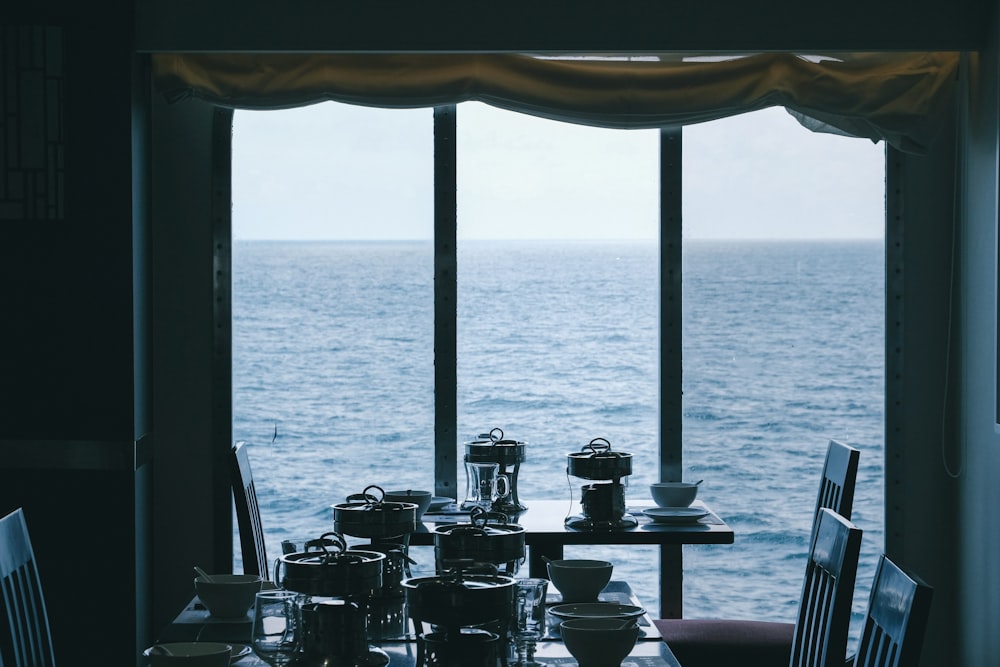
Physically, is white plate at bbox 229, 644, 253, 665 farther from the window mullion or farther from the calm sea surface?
the window mullion

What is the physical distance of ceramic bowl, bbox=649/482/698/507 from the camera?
3578mm

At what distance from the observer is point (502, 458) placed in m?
3.50

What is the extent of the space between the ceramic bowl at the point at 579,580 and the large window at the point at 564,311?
1.20 meters

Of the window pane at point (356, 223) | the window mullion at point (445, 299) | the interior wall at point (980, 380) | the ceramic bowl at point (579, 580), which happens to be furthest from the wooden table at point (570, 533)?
the interior wall at point (980, 380)

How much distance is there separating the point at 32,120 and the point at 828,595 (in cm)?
274

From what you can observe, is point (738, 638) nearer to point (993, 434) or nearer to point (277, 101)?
point (993, 434)

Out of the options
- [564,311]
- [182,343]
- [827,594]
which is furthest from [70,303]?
[564,311]

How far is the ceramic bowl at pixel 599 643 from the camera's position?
1896mm

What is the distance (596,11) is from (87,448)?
2.08m

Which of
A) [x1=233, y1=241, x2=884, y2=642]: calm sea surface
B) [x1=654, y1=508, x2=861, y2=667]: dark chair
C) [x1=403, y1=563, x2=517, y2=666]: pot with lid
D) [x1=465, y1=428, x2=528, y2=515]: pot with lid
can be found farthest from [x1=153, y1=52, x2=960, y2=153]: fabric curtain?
[x1=403, y1=563, x2=517, y2=666]: pot with lid

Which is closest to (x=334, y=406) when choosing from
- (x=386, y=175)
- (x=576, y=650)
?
(x=386, y=175)

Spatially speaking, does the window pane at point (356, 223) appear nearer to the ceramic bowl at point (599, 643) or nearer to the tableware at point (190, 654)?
the tableware at point (190, 654)

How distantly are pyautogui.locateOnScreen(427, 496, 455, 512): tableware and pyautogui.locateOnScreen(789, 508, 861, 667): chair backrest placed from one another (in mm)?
1432

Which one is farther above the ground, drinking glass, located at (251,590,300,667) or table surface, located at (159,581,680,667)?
drinking glass, located at (251,590,300,667)
